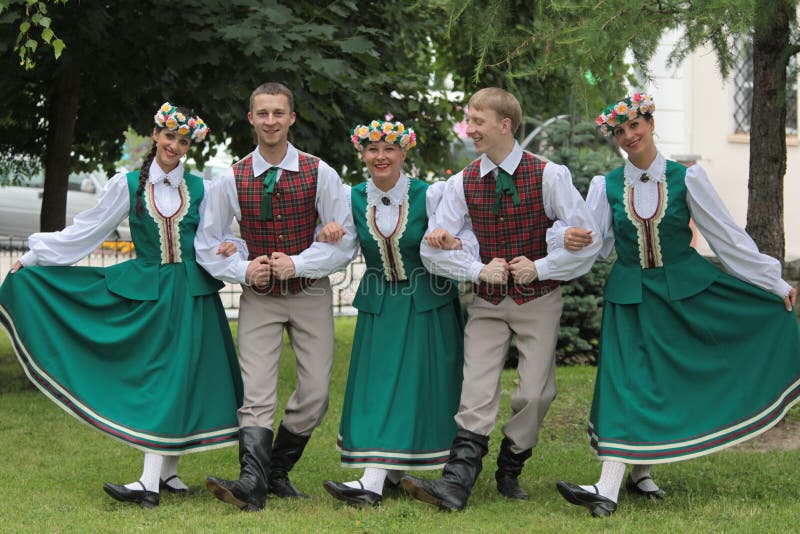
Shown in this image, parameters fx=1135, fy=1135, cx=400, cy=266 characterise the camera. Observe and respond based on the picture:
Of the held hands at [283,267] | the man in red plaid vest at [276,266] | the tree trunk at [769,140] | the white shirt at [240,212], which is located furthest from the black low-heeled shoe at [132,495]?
the tree trunk at [769,140]

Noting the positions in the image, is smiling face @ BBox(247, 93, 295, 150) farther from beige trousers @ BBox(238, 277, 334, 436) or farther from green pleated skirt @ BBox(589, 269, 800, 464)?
green pleated skirt @ BBox(589, 269, 800, 464)

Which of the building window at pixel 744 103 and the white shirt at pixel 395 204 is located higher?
the building window at pixel 744 103

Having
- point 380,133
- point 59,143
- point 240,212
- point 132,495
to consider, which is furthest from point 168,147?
point 59,143

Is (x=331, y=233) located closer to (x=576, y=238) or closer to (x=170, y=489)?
(x=576, y=238)

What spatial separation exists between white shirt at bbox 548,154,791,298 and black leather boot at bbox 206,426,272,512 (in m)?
1.60

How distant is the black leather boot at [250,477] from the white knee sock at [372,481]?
391 millimetres

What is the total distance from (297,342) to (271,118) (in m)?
1.06

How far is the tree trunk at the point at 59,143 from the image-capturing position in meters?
8.50

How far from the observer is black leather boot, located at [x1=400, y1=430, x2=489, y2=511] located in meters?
4.88

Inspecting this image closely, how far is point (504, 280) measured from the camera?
16.6 ft

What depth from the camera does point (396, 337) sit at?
5.18 meters

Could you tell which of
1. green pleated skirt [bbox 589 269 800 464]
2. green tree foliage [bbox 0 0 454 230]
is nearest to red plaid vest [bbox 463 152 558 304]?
green pleated skirt [bbox 589 269 800 464]

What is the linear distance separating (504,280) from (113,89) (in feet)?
14.9

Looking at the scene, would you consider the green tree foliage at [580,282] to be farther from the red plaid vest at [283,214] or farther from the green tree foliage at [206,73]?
the red plaid vest at [283,214]
